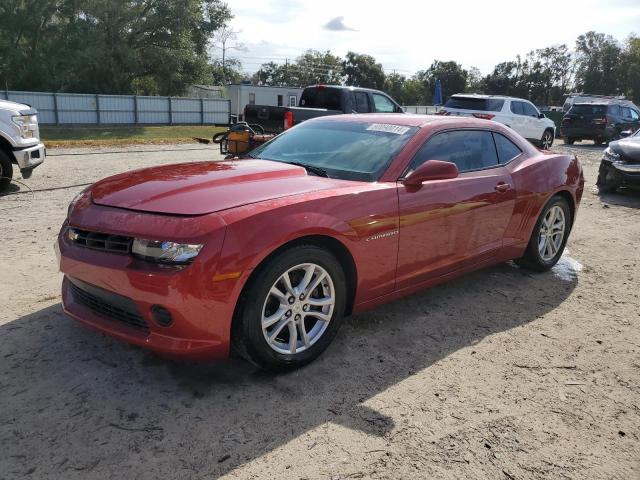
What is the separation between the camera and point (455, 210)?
4.01 m

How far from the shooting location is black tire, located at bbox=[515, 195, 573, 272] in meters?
5.04

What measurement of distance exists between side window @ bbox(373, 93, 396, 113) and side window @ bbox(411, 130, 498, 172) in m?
8.55

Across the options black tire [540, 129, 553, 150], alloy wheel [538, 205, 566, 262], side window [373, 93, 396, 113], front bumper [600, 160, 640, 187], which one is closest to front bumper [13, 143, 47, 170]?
alloy wheel [538, 205, 566, 262]

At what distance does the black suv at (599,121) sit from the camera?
20375mm

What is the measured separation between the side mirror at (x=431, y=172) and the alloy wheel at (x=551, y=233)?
1.92 meters

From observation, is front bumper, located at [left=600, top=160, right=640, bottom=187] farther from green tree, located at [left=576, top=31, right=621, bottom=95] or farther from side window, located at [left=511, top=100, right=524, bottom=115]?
green tree, located at [left=576, top=31, right=621, bottom=95]

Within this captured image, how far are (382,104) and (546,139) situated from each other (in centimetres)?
Result: 955

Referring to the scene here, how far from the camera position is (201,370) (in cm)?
318

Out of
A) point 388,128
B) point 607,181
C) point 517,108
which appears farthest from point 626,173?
point 517,108

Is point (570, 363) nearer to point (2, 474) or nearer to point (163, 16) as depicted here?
point (2, 474)

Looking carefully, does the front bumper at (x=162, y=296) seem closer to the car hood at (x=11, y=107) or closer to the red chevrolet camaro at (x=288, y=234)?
the red chevrolet camaro at (x=288, y=234)

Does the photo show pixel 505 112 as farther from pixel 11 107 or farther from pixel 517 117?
pixel 11 107

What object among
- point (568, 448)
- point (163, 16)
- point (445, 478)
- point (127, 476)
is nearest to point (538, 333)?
point (568, 448)

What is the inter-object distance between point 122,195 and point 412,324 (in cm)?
221
